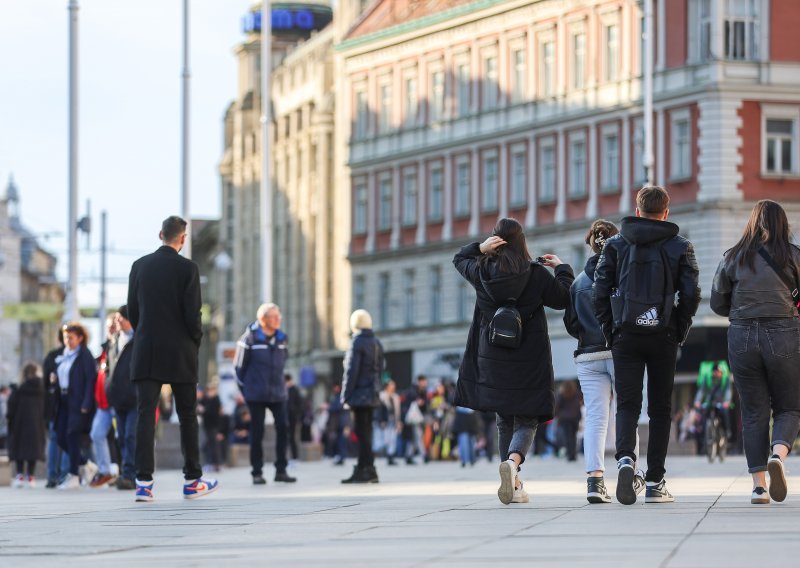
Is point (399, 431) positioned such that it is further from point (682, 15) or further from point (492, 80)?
point (492, 80)

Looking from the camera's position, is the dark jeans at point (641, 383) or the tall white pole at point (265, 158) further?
the tall white pole at point (265, 158)

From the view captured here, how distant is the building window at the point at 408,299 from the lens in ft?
269

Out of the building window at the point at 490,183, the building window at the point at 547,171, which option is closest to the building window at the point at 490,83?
the building window at the point at 490,183

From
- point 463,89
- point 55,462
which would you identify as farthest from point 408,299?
point 55,462

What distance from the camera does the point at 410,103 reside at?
83125 millimetres

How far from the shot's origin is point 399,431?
150 feet

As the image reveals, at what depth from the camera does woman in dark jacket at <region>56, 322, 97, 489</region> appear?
25797 millimetres

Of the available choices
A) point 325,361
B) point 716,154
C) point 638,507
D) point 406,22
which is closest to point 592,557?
point 638,507

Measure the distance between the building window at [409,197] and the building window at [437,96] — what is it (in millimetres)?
2544

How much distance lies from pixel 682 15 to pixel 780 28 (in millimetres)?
2771

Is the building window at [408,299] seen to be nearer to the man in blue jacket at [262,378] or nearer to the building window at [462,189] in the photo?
the building window at [462,189]

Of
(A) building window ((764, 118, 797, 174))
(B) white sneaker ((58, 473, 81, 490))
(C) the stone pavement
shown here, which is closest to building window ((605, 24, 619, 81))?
(A) building window ((764, 118, 797, 174))

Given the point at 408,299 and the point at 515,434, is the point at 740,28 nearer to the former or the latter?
the point at 408,299

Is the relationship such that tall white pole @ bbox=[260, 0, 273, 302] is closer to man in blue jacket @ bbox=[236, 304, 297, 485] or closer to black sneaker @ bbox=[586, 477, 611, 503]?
man in blue jacket @ bbox=[236, 304, 297, 485]
